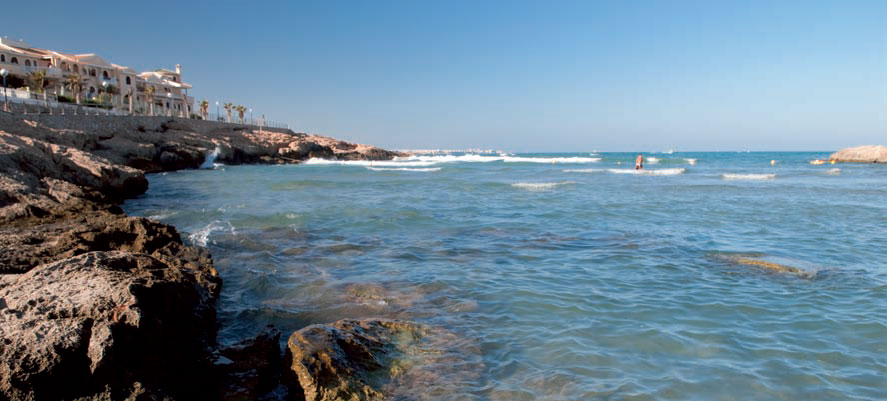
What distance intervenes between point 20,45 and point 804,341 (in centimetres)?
6876

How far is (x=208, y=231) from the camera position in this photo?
12070 millimetres

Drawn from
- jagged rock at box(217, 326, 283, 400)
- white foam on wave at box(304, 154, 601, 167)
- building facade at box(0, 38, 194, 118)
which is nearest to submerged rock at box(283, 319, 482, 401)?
jagged rock at box(217, 326, 283, 400)

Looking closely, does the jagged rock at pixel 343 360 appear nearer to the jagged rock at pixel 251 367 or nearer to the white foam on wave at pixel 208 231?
the jagged rock at pixel 251 367

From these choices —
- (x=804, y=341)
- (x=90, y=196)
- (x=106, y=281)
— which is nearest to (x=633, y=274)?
(x=804, y=341)

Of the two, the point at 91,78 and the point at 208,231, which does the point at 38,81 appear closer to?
the point at 91,78

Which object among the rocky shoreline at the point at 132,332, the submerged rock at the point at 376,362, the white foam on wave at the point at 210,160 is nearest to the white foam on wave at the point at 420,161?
the white foam on wave at the point at 210,160

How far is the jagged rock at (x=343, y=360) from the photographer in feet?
14.0

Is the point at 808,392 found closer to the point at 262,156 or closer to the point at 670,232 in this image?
the point at 670,232

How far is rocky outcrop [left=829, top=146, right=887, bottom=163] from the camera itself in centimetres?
5318

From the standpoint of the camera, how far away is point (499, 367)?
5.09 m

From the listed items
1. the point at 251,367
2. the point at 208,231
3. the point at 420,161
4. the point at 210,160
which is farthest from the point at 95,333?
the point at 420,161

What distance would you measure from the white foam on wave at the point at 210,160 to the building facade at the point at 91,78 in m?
7.06

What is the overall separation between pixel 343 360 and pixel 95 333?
1875mm

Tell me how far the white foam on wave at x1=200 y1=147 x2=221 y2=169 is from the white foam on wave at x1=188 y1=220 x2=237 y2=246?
3300 cm
